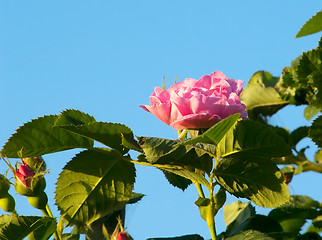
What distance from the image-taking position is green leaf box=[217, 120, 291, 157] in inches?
50.3

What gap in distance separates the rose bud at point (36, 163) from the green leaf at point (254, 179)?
0.50m

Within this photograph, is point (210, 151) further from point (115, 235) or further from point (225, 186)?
point (115, 235)

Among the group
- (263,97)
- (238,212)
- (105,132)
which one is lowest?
(238,212)

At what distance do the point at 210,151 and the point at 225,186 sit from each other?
0.49ft

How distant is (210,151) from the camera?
4.34ft

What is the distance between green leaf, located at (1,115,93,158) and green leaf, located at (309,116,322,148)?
0.64 meters

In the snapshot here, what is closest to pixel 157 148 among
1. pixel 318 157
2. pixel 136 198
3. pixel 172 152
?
pixel 172 152

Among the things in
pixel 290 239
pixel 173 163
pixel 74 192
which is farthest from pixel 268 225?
pixel 74 192

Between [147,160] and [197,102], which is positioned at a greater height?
[197,102]

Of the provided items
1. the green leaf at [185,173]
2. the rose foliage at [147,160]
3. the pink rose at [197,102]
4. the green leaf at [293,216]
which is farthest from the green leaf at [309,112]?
the green leaf at [185,173]

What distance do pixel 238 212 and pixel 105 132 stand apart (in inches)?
25.3

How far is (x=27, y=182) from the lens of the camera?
1488 millimetres

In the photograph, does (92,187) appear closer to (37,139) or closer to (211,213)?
(37,139)

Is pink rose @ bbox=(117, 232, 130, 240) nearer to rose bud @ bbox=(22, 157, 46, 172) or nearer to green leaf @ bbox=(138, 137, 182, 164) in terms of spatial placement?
green leaf @ bbox=(138, 137, 182, 164)
